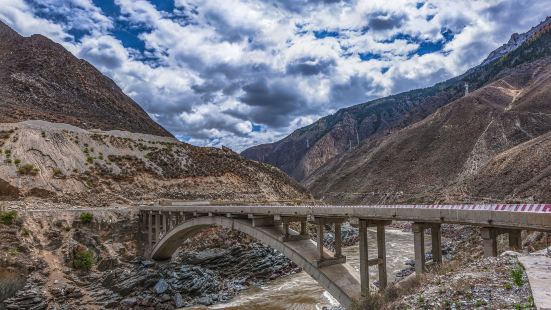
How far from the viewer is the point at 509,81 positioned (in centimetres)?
9881

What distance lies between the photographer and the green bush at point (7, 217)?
24312 millimetres

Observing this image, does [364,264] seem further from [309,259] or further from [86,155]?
[86,155]

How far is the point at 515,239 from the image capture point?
9562mm

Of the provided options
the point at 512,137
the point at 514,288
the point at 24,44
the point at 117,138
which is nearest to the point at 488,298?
the point at 514,288

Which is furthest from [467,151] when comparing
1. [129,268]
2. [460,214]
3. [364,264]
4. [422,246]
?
[460,214]

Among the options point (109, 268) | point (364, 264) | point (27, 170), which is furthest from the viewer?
point (27, 170)

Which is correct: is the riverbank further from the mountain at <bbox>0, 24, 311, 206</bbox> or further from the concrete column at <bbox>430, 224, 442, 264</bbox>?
the concrete column at <bbox>430, 224, 442, 264</bbox>

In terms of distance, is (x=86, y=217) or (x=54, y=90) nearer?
(x=86, y=217)

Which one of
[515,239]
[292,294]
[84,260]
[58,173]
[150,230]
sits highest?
Answer: [58,173]

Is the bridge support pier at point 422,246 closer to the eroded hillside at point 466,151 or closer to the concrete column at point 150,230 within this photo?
the concrete column at point 150,230

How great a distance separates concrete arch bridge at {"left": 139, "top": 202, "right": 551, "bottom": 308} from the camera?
8.98m

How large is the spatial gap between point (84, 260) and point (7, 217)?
5499mm

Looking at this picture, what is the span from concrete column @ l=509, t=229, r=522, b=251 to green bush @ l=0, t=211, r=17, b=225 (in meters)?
27.2

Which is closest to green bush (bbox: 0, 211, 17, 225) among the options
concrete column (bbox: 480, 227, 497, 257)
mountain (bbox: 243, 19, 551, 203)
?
concrete column (bbox: 480, 227, 497, 257)
